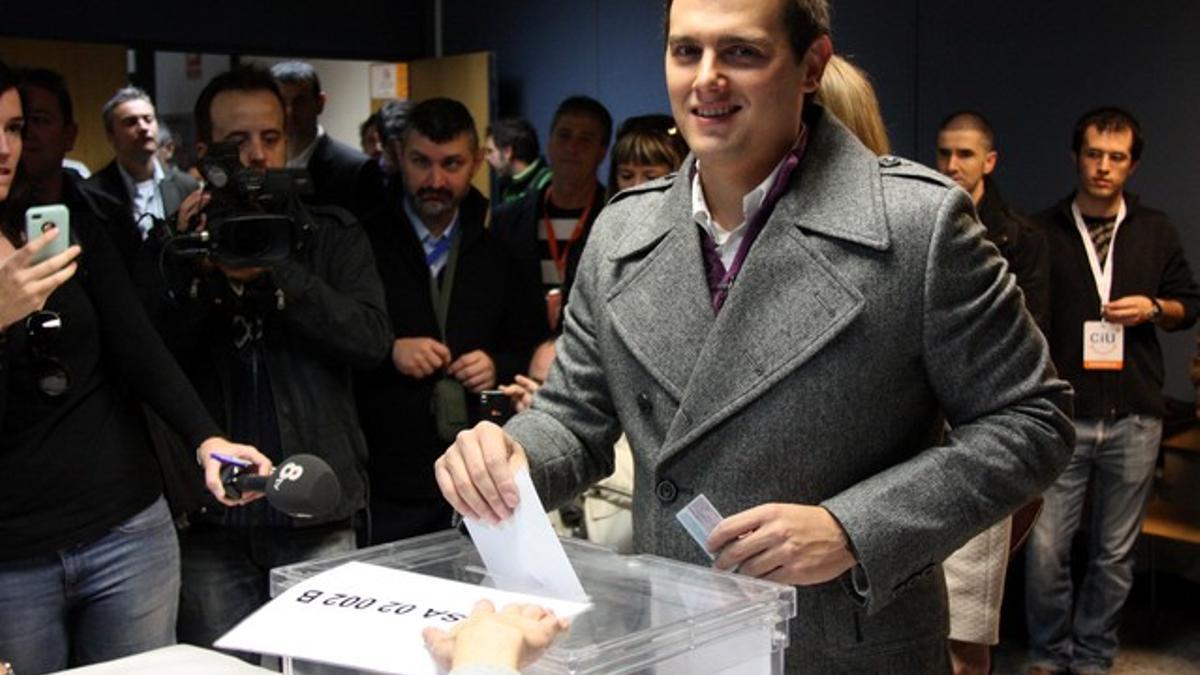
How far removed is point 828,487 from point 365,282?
6.18ft

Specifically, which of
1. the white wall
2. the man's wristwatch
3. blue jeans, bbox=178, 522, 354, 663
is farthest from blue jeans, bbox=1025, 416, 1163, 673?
the white wall

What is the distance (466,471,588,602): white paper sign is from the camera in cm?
131

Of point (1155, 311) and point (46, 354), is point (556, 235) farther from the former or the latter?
point (46, 354)

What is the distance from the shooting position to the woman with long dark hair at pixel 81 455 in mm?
2486

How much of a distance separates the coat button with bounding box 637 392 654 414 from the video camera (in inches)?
56.9

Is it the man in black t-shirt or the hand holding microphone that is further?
the man in black t-shirt

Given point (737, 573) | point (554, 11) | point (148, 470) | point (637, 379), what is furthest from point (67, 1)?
point (737, 573)

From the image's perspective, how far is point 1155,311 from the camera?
462 centimetres

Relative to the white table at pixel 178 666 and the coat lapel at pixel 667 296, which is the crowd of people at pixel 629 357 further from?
the white table at pixel 178 666

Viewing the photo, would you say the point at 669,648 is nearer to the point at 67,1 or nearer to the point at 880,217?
the point at 880,217

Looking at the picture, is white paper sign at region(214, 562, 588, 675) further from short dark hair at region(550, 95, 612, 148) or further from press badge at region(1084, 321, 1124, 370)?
short dark hair at region(550, 95, 612, 148)

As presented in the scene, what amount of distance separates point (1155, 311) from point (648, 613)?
3.83m

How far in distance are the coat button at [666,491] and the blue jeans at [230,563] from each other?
1.57m

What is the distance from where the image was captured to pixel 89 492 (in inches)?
101
